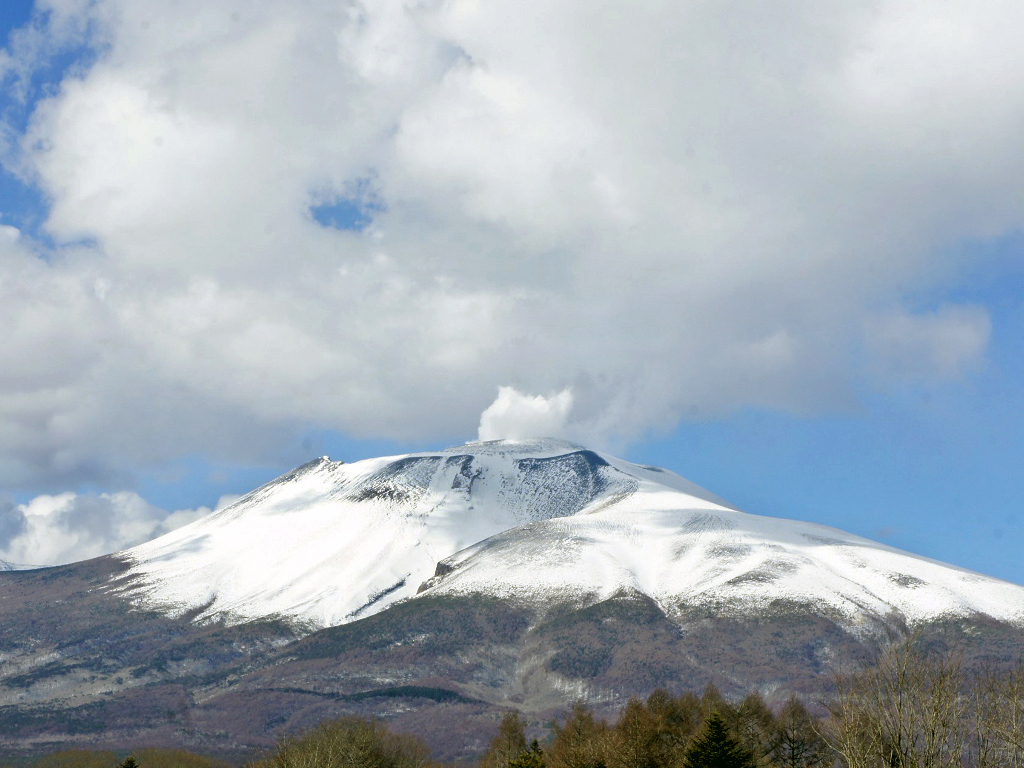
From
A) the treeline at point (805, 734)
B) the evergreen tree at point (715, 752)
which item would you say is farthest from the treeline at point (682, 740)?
the treeline at point (805, 734)

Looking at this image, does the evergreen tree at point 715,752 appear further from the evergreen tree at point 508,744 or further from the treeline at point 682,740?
the evergreen tree at point 508,744

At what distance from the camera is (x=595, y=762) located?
278ft

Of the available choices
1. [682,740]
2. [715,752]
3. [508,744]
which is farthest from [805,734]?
[715,752]

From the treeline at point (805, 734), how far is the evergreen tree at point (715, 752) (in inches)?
2.8

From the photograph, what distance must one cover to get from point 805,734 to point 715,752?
38231mm

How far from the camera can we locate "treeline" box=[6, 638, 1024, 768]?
165 feet

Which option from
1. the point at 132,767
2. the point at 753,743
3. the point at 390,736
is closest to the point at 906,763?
the point at 753,743

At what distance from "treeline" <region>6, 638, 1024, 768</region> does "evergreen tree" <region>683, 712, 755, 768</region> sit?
7 cm

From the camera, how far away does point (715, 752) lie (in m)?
73.3

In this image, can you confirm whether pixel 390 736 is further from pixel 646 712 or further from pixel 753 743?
pixel 753 743

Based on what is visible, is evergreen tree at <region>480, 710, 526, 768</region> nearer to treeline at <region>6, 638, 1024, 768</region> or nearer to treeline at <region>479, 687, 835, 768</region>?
treeline at <region>479, 687, 835, 768</region>

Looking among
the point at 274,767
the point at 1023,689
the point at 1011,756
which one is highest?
the point at 1023,689

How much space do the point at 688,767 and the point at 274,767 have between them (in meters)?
58.5

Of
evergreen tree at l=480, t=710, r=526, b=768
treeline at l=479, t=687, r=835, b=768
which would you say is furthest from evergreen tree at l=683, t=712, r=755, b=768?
evergreen tree at l=480, t=710, r=526, b=768
